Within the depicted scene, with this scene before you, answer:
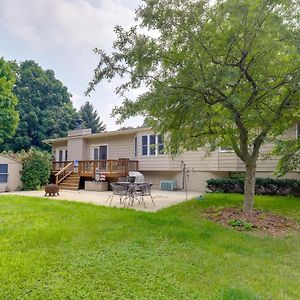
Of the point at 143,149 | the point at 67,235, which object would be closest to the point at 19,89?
the point at 143,149

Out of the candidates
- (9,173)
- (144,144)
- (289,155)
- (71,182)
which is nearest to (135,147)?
(144,144)

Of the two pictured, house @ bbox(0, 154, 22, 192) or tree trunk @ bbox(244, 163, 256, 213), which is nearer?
tree trunk @ bbox(244, 163, 256, 213)

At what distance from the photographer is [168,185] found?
1639 centimetres

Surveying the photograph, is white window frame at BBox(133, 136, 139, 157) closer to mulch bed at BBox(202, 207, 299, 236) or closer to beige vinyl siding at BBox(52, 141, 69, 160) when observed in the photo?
beige vinyl siding at BBox(52, 141, 69, 160)

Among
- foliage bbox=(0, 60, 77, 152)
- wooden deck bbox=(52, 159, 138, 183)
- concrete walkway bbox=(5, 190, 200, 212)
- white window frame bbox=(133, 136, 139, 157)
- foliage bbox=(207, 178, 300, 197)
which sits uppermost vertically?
foliage bbox=(0, 60, 77, 152)

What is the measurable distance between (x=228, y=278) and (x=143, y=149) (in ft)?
45.9

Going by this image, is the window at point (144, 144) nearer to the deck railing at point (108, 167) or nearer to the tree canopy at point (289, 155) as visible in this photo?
the deck railing at point (108, 167)

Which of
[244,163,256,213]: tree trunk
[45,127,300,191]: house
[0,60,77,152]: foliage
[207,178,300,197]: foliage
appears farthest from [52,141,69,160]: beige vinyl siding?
[244,163,256,213]: tree trunk

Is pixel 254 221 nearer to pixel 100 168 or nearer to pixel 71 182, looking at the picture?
pixel 100 168

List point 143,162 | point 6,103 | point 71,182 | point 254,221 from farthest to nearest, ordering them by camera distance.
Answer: point 6,103, point 143,162, point 71,182, point 254,221

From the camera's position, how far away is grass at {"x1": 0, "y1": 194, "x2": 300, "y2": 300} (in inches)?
134

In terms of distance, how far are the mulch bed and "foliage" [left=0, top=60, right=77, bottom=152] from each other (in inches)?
1071

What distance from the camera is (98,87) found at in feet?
25.0

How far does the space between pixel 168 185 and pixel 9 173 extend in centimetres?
908
